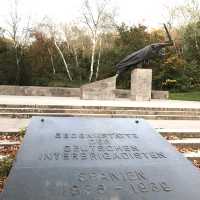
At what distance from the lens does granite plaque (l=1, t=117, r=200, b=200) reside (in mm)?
2379

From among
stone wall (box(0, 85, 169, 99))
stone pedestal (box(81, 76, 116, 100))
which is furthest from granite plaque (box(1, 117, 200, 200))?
stone wall (box(0, 85, 169, 99))

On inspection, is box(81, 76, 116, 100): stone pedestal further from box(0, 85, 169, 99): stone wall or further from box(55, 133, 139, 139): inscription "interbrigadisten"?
box(55, 133, 139, 139): inscription "interbrigadisten"

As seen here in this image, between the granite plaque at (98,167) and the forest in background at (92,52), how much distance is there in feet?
77.9

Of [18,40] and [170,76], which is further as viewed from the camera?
[18,40]

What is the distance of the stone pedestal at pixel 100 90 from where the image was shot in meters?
19.1

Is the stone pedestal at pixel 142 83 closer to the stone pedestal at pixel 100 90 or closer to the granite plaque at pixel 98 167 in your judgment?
the stone pedestal at pixel 100 90

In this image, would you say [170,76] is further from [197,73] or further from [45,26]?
[45,26]

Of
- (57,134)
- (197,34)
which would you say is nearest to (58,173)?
(57,134)

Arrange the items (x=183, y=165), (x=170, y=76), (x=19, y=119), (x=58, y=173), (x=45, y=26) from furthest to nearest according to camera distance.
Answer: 1. (x=45, y=26)
2. (x=170, y=76)
3. (x=19, y=119)
4. (x=183, y=165)
5. (x=58, y=173)

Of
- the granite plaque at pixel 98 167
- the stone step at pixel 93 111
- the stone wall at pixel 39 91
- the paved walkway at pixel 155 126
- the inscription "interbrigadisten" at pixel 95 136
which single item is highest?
the inscription "interbrigadisten" at pixel 95 136

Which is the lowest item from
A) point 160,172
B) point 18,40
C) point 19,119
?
point 19,119

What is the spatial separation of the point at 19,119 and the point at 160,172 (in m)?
9.89

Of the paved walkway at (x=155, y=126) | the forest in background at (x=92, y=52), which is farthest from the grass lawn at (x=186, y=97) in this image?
the paved walkway at (x=155, y=126)

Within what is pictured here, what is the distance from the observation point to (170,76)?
92.8 feet
